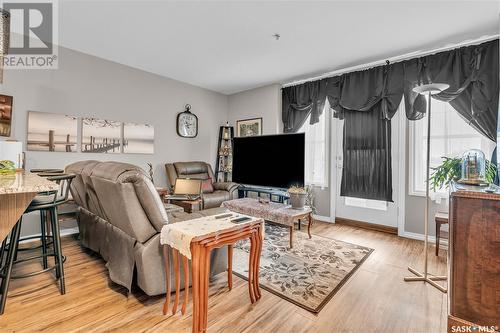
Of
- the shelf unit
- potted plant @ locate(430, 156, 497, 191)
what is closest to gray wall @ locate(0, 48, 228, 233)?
the shelf unit

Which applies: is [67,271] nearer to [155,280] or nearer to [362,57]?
[155,280]

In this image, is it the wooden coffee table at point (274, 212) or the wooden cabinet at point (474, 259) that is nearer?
the wooden cabinet at point (474, 259)

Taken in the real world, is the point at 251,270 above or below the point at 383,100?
below

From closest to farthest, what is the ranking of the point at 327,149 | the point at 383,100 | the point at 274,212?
the point at 274,212 → the point at 383,100 → the point at 327,149

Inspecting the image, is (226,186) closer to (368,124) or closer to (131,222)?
(368,124)

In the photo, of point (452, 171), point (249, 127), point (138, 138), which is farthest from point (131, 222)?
point (249, 127)

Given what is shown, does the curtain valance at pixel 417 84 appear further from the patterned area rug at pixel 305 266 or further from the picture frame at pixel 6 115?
the picture frame at pixel 6 115

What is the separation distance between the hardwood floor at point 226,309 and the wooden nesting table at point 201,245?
0.53 ft

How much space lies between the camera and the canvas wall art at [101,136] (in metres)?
3.62

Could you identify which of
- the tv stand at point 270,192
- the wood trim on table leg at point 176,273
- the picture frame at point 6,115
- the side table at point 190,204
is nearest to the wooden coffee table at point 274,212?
the side table at point 190,204

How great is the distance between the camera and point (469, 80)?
2.93 metres

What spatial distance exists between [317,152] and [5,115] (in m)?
4.57

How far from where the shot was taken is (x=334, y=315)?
179 cm

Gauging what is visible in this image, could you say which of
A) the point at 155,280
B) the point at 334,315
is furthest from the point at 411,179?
the point at 155,280
